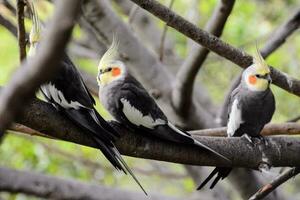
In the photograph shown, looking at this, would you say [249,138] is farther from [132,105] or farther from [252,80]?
[132,105]

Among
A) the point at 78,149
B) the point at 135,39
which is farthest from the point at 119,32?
the point at 78,149

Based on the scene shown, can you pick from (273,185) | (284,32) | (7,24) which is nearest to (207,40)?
(273,185)

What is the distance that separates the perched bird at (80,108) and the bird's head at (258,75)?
2.15 feet

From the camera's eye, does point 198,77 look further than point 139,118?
Yes

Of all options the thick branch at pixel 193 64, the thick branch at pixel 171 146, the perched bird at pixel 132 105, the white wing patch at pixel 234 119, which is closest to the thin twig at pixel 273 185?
the thick branch at pixel 171 146

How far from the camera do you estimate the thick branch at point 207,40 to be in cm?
170

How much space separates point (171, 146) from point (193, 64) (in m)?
0.87

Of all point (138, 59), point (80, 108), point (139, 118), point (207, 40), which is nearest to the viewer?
point (80, 108)

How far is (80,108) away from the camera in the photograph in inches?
60.7

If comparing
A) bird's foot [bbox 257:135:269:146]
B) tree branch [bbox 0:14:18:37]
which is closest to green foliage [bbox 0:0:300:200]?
tree branch [bbox 0:14:18:37]

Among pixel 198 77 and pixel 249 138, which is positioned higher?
pixel 249 138

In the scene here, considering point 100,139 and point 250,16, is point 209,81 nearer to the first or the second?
point 250,16

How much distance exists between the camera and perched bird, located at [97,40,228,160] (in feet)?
5.41

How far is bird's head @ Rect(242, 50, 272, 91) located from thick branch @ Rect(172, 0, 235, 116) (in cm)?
33
